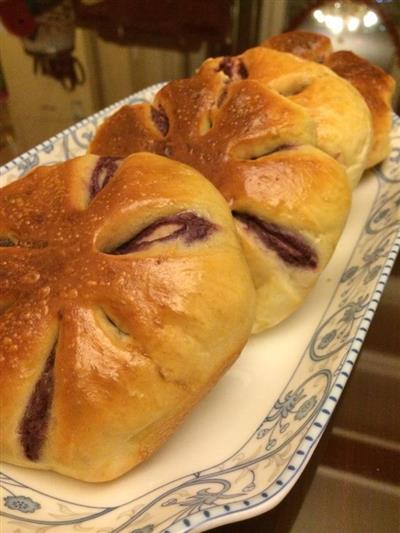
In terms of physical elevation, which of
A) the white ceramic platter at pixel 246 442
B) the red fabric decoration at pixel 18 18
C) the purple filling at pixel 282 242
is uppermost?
→ the purple filling at pixel 282 242

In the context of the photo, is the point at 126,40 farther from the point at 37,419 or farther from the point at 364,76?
the point at 37,419

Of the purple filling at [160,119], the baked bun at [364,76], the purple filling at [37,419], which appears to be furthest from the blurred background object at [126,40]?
the purple filling at [37,419]

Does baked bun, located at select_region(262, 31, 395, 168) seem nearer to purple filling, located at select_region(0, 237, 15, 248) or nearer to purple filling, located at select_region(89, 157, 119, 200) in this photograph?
purple filling, located at select_region(89, 157, 119, 200)

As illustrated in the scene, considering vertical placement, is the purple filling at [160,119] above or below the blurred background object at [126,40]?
above

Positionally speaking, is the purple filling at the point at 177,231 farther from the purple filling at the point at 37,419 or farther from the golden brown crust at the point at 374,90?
the golden brown crust at the point at 374,90

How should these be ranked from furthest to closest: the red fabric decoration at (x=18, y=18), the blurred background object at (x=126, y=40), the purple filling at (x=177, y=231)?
the red fabric decoration at (x=18, y=18) < the blurred background object at (x=126, y=40) < the purple filling at (x=177, y=231)

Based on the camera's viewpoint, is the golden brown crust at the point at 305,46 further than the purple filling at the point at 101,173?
Yes

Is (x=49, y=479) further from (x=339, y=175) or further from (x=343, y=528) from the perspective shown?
(x=339, y=175)

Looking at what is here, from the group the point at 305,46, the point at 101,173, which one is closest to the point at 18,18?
the point at 305,46
